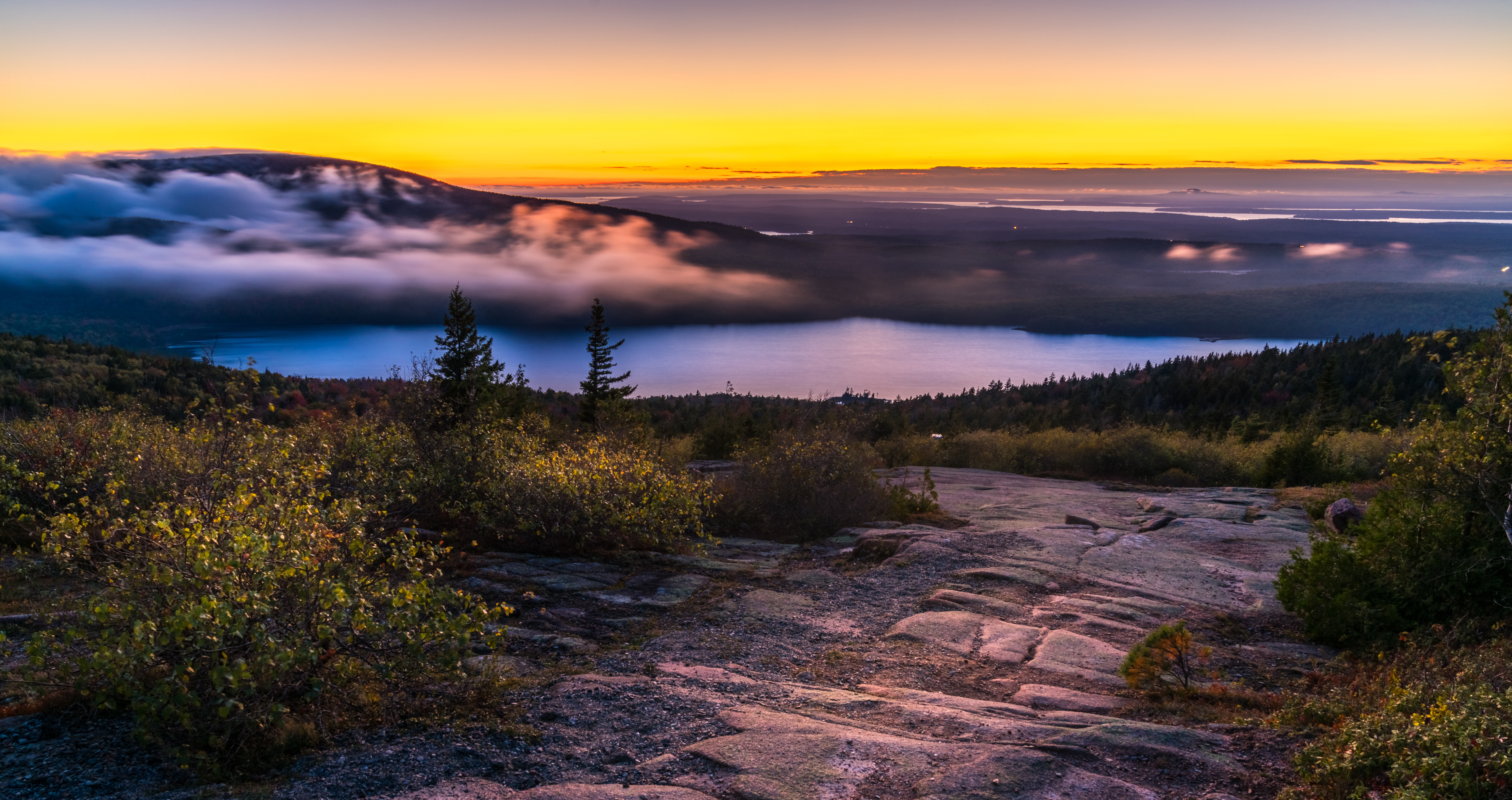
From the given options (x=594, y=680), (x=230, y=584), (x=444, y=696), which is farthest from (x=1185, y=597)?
(x=230, y=584)

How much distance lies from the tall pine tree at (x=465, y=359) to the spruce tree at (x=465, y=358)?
2cm

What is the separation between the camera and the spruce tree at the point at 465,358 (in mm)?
17031

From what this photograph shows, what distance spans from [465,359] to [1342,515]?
19.9m

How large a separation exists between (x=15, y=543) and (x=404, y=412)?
14.2 ft

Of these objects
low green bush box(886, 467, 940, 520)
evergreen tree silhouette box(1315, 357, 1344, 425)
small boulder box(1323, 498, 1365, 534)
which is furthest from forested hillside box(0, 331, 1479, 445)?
small boulder box(1323, 498, 1365, 534)

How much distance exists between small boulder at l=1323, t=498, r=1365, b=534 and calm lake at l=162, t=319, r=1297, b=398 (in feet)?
244

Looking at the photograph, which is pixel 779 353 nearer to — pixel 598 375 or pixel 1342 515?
pixel 598 375

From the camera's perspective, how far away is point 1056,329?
565 feet

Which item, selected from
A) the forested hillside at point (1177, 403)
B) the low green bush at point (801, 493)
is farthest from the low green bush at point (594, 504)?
the forested hillside at point (1177, 403)

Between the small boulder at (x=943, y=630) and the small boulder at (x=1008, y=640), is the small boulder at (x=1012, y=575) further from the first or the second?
the small boulder at (x=1008, y=640)

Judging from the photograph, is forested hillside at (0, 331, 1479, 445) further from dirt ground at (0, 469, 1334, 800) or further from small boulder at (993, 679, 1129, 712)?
small boulder at (993, 679, 1129, 712)

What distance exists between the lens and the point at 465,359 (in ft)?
73.4

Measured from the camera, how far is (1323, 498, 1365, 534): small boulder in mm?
10906

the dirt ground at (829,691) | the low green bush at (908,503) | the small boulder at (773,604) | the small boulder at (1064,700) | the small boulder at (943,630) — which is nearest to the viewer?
the dirt ground at (829,691)
